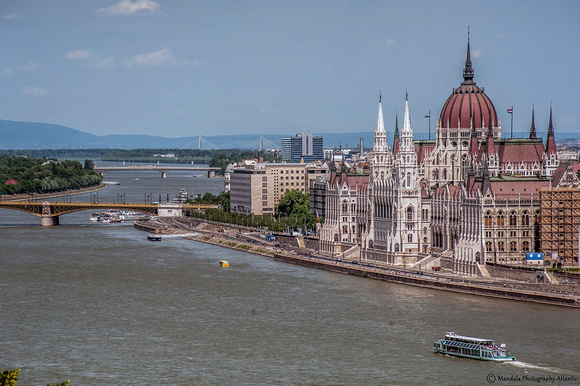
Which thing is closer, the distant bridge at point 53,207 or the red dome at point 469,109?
the red dome at point 469,109

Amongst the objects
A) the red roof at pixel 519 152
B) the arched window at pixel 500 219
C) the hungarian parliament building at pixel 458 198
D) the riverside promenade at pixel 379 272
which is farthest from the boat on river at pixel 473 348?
the red roof at pixel 519 152

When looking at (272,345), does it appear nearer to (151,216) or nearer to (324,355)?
(324,355)

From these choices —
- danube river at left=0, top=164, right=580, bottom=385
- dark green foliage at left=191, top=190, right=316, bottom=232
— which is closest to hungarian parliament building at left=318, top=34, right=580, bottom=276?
danube river at left=0, top=164, right=580, bottom=385

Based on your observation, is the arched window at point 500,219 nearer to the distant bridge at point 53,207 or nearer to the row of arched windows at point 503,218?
the row of arched windows at point 503,218

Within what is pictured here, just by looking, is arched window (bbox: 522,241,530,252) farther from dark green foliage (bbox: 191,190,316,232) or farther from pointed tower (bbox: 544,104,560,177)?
dark green foliage (bbox: 191,190,316,232)

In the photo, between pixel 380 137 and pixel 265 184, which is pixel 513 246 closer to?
pixel 380 137
